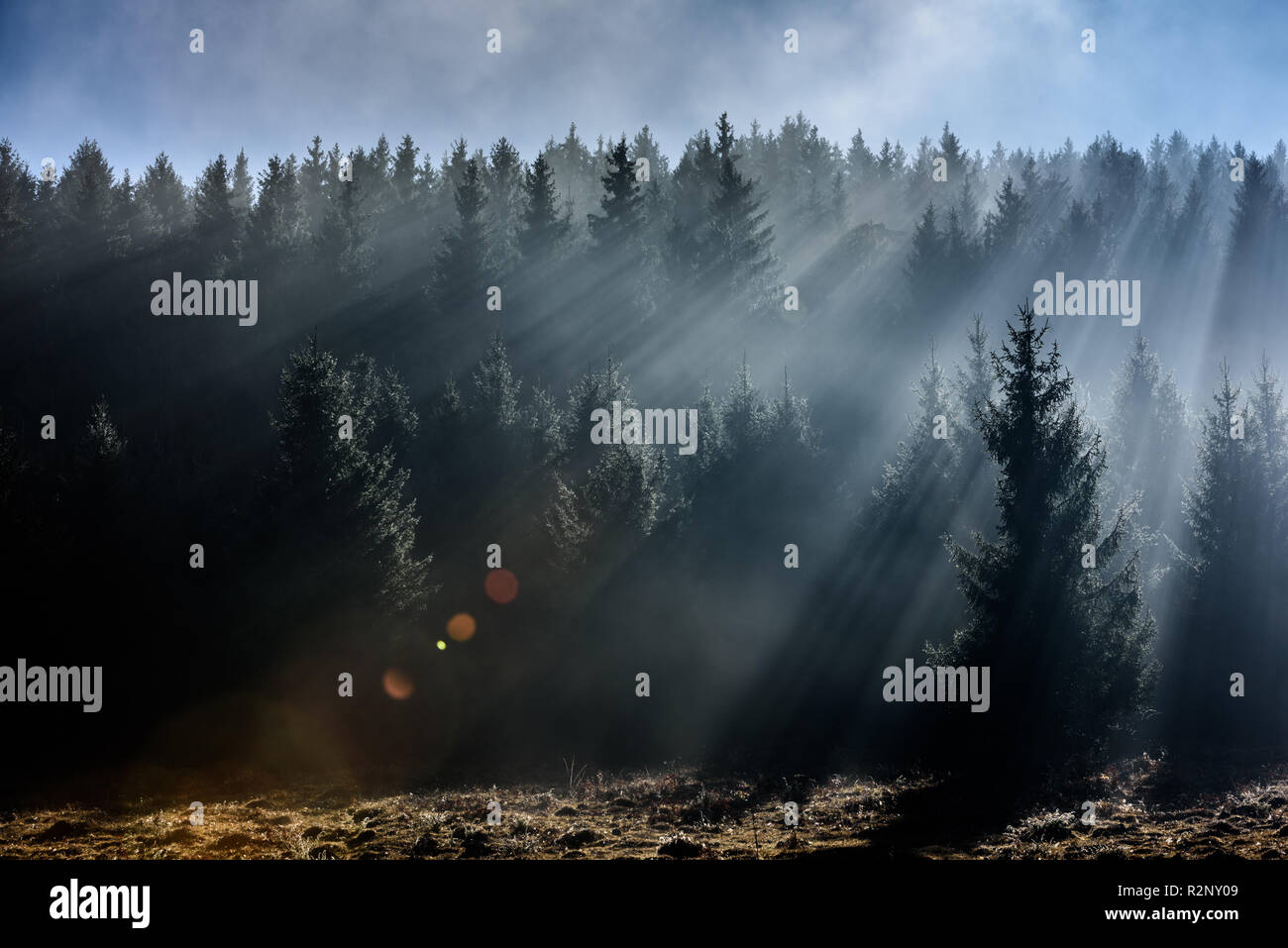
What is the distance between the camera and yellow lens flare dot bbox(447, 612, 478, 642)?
3222 cm

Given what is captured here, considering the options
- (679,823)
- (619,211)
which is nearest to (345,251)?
(619,211)

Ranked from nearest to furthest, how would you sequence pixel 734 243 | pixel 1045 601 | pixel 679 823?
pixel 679 823, pixel 1045 601, pixel 734 243

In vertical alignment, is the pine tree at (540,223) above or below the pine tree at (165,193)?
below

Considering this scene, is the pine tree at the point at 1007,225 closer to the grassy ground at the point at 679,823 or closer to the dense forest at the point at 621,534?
the dense forest at the point at 621,534

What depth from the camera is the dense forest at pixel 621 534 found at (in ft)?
74.1

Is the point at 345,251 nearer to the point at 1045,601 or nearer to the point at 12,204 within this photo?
the point at 12,204

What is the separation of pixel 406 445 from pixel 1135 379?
139 feet

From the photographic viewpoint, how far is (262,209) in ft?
206

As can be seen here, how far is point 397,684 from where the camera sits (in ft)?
96.2

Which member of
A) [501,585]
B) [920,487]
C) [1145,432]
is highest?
[1145,432]

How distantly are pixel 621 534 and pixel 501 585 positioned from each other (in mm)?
6741

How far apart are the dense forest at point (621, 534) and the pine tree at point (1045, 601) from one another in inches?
3.8

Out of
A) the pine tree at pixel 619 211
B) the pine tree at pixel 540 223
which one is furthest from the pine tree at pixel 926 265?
the pine tree at pixel 540 223
